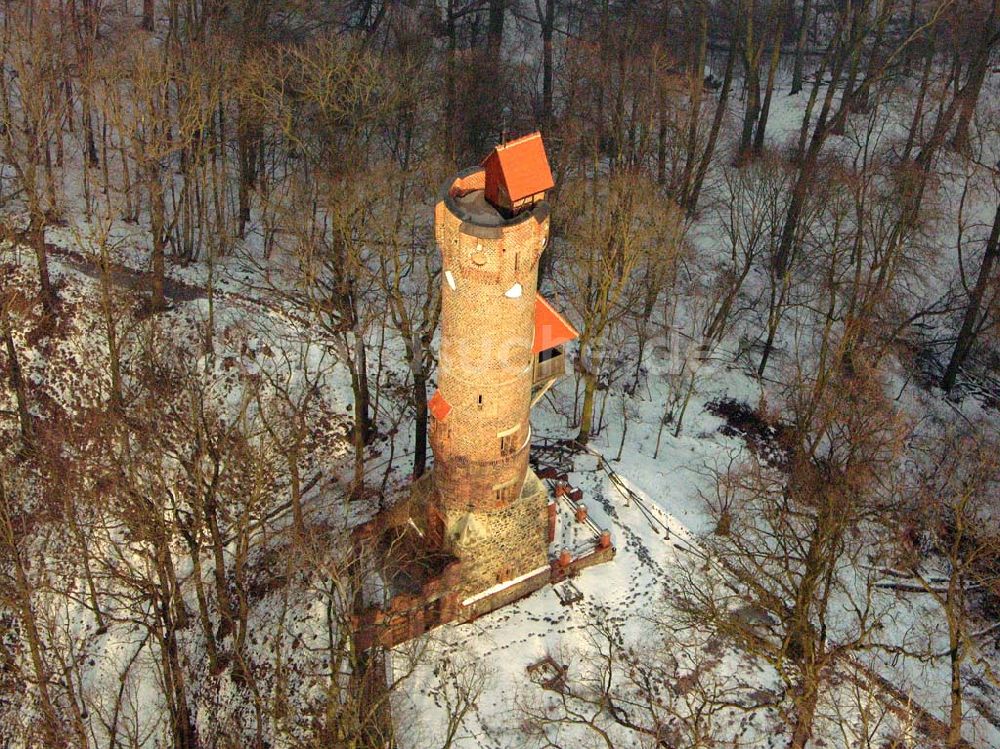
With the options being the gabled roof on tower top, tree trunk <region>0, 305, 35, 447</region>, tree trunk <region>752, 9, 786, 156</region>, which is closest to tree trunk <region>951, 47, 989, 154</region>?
tree trunk <region>752, 9, 786, 156</region>

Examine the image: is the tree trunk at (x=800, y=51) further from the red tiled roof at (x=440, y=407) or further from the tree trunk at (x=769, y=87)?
the red tiled roof at (x=440, y=407)

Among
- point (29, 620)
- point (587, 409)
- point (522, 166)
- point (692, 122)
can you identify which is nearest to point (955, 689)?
point (587, 409)

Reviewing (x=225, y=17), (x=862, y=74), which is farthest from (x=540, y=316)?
(x=862, y=74)

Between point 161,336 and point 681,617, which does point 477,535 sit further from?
point 161,336

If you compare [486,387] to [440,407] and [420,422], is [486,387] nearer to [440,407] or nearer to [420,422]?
[440,407]

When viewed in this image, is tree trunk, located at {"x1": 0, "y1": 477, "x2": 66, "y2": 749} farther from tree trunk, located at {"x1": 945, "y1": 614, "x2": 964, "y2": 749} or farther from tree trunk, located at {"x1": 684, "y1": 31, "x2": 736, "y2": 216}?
tree trunk, located at {"x1": 684, "y1": 31, "x2": 736, "y2": 216}

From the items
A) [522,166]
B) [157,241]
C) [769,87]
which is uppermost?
[522,166]
